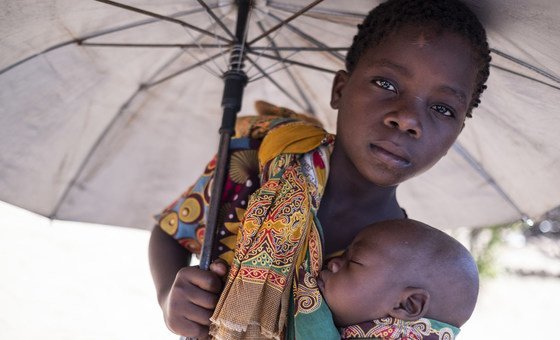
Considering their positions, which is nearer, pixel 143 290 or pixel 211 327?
pixel 211 327

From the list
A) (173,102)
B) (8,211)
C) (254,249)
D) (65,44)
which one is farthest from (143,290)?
(254,249)

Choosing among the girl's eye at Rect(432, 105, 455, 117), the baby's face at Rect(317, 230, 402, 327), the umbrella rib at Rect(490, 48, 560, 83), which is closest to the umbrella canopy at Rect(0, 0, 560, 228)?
the umbrella rib at Rect(490, 48, 560, 83)

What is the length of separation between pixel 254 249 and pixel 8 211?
5114 millimetres

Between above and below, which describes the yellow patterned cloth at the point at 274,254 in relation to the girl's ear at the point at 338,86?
below

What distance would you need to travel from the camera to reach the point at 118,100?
2.60m

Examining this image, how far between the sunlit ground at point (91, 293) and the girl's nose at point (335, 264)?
3.14 meters

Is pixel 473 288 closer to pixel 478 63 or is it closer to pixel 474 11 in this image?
pixel 478 63

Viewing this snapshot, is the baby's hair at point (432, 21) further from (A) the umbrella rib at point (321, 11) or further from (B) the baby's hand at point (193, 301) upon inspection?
(B) the baby's hand at point (193, 301)

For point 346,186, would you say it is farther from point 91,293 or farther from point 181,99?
point 91,293

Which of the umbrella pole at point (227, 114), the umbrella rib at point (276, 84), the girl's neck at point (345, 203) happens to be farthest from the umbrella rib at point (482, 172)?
the umbrella pole at point (227, 114)

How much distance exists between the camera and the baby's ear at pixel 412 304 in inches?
66.5

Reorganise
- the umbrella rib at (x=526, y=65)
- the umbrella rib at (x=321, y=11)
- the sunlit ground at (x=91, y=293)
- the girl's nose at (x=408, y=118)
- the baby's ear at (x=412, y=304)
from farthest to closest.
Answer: the sunlit ground at (x=91, y=293)
the umbrella rib at (x=321, y=11)
the umbrella rib at (x=526, y=65)
the girl's nose at (x=408, y=118)
the baby's ear at (x=412, y=304)

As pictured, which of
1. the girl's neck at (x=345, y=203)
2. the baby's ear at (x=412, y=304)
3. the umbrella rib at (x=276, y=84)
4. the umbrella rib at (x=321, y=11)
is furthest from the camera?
the umbrella rib at (x=276, y=84)

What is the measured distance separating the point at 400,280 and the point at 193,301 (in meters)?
0.60
